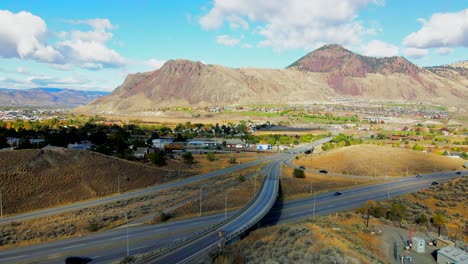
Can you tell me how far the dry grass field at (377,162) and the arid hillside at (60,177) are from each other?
5186cm

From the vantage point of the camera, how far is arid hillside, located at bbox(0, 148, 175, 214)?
68188 millimetres

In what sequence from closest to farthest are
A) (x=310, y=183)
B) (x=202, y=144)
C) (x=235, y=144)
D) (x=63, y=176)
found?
(x=63, y=176)
(x=310, y=183)
(x=202, y=144)
(x=235, y=144)

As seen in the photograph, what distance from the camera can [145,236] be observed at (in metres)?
53.5

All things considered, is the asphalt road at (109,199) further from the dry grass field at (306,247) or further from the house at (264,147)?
the house at (264,147)

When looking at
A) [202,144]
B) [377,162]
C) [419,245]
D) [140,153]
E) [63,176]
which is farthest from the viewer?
[202,144]

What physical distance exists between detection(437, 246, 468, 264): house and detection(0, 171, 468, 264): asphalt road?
81.7 feet

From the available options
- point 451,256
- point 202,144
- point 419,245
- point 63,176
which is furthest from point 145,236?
point 202,144

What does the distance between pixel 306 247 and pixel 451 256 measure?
1639 cm

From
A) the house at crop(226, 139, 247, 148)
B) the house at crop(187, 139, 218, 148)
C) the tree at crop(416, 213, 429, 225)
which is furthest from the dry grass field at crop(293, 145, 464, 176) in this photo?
the tree at crop(416, 213, 429, 225)

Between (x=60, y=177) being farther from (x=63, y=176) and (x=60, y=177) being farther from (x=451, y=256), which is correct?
(x=451, y=256)

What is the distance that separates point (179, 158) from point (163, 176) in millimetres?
22511

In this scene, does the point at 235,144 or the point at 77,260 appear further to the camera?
the point at 235,144

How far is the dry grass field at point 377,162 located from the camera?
111 meters

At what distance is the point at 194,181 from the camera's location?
294 ft
